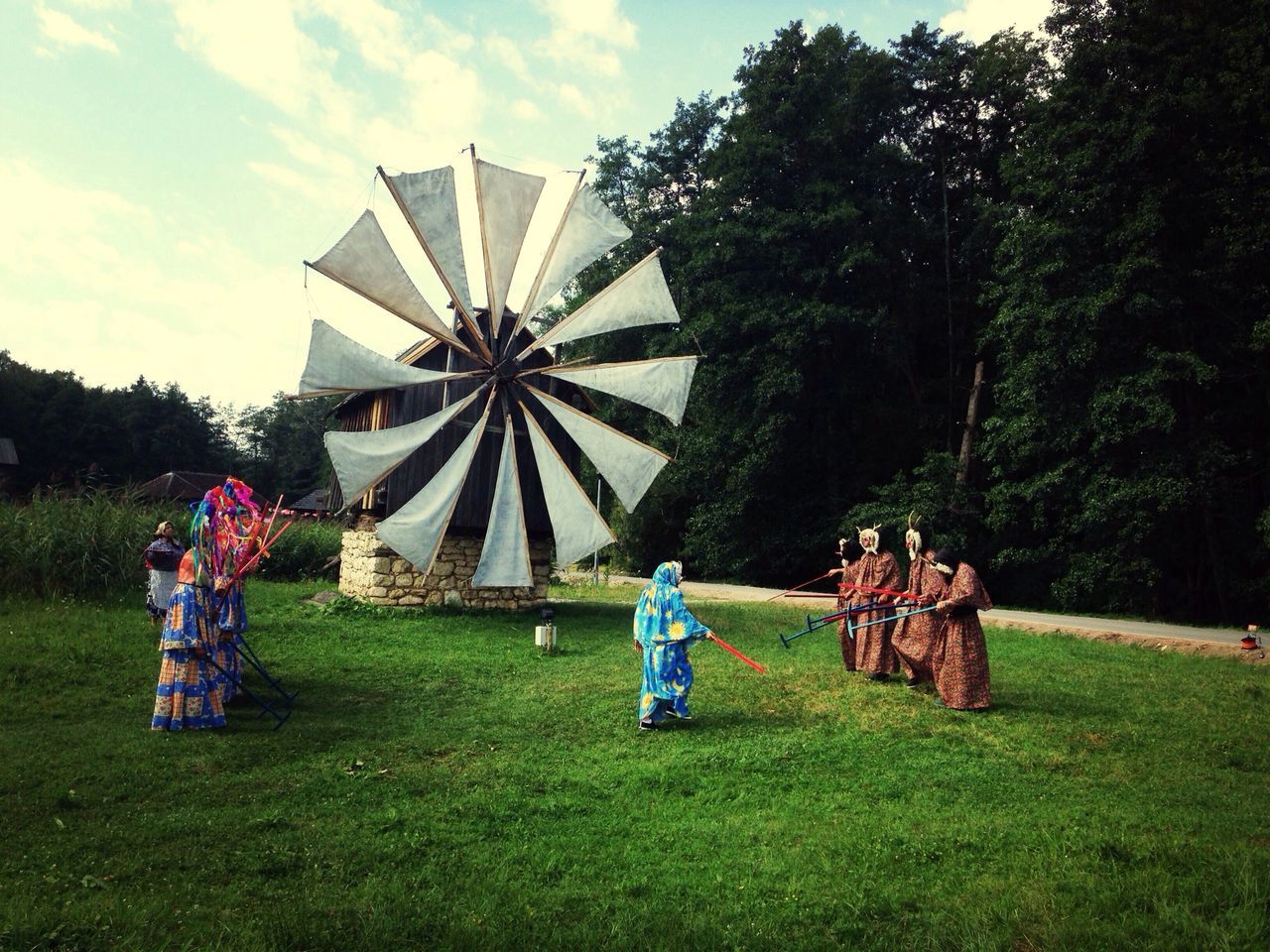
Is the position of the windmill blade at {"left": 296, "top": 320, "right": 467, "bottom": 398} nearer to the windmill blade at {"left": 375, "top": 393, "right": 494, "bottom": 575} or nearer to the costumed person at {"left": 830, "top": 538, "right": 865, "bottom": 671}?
the windmill blade at {"left": 375, "top": 393, "right": 494, "bottom": 575}

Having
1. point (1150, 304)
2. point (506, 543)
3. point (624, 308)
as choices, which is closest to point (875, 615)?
point (506, 543)

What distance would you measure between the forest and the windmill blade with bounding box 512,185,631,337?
874 cm

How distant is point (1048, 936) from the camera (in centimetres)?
445

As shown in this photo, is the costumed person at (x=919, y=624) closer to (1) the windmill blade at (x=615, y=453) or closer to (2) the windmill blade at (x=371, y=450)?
(1) the windmill blade at (x=615, y=453)

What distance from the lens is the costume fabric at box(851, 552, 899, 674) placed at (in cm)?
1144

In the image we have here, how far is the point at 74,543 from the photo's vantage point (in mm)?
15133

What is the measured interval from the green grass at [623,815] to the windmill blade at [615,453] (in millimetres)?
5887

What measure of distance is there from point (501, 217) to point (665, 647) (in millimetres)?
10437

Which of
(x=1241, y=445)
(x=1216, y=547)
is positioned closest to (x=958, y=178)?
(x=1241, y=445)

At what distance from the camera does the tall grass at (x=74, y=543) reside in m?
14.5

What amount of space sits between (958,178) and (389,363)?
23.9 m

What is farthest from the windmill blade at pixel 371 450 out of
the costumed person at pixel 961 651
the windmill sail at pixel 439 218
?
the costumed person at pixel 961 651

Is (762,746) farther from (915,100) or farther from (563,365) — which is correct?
(915,100)

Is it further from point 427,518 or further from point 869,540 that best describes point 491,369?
point 869,540
